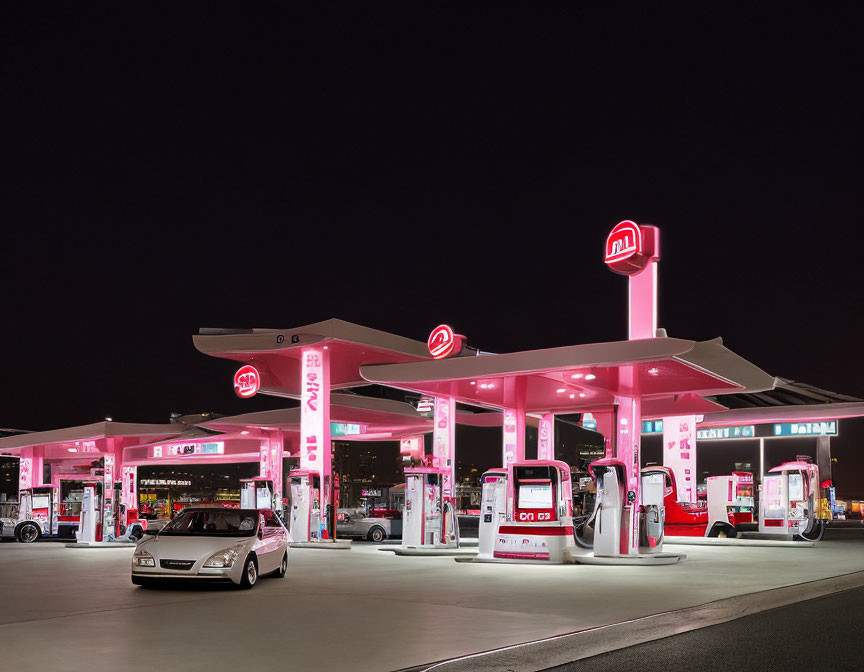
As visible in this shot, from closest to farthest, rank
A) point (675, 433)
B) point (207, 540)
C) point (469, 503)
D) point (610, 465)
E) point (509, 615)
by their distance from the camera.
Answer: point (509, 615) → point (207, 540) → point (610, 465) → point (675, 433) → point (469, 503)

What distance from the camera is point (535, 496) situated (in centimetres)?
1808

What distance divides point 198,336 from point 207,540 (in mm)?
13677

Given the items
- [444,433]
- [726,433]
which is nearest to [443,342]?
[444,433]

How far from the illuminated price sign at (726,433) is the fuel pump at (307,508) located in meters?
20.5

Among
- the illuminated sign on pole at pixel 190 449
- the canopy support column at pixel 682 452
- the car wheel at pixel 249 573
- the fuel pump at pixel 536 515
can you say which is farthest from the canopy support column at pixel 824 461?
the car wheel at pixel 249 573

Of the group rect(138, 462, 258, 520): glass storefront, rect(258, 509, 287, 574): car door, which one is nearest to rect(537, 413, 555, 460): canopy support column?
rect(258, 509, 287, 574): car door

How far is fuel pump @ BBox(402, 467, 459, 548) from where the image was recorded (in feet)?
76.0

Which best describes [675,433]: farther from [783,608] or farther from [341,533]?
[783,608]

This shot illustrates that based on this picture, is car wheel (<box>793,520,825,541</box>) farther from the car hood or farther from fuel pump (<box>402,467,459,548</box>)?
the car hood

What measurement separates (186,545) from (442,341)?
41.5 ft

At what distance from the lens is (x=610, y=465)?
18625 mm

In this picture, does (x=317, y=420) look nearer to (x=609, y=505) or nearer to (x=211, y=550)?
(x=609, y=505)

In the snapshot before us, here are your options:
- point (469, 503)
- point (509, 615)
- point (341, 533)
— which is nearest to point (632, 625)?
point (509, 615)

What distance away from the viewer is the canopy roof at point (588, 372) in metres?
18.3
